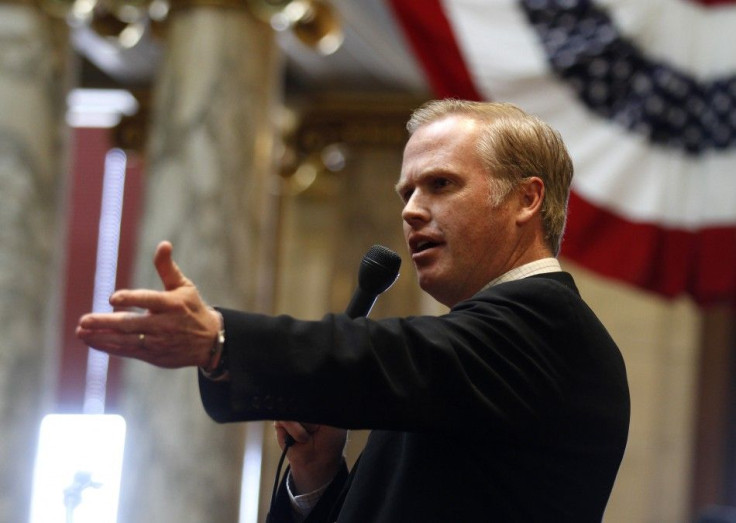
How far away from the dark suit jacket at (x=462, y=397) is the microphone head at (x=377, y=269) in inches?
10.8

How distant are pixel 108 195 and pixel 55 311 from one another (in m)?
4.78

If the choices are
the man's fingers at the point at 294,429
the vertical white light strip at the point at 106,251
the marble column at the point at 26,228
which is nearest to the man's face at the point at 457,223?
the man's fingers at the point at 294,429

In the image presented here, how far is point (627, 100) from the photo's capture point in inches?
235

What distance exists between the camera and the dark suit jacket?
5.79 ft

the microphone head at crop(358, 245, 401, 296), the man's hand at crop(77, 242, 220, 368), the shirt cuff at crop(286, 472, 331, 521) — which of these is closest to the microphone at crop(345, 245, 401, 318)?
the microphone head at crop(358, 245, 401, 296)

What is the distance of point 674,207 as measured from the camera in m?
6.10

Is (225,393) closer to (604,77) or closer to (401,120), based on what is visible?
(604,77)

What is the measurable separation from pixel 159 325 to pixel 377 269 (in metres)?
0.68

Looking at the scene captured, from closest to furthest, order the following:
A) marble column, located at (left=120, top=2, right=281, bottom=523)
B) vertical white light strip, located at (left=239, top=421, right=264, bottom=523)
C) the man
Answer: the man
marble column, located at (left=120, top=2, right=281, bottom=523)
vertical white light strip, located at (left=239, top=421, right=264, bottom=523)

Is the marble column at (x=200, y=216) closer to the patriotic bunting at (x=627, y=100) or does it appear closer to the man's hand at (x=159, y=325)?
the patriotic bunting at (x=627, y=100)

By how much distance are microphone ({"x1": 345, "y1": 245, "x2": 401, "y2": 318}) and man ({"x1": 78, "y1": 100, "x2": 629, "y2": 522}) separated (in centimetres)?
5

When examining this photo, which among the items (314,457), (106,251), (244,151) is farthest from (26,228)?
(106,251)

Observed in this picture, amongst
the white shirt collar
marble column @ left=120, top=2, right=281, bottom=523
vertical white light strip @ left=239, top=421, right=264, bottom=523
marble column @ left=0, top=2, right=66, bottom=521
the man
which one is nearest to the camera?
the man

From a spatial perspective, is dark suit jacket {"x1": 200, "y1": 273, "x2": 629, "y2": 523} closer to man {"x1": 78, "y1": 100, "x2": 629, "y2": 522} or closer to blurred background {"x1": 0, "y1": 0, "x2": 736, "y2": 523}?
man {"x1": 78, "y1": 100, "x2": 629, "y2": 522}
